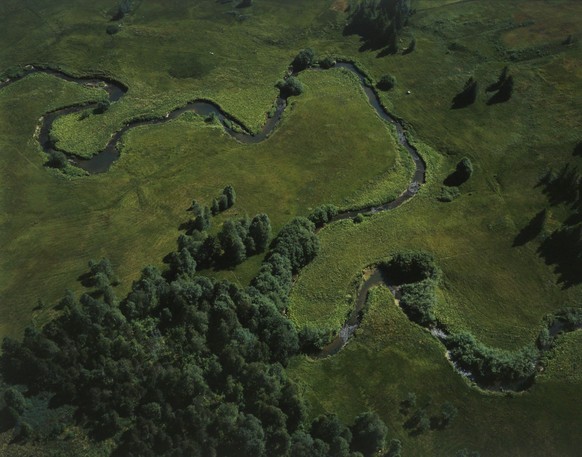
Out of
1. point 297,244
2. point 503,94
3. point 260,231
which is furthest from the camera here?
point 503,94

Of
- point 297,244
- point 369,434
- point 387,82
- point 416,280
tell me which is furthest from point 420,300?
point 387,82

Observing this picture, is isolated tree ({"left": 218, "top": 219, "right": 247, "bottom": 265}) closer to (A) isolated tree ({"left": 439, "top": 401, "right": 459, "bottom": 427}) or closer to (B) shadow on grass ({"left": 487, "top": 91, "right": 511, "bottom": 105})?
(A) isolated tree ({"left": 439, "top": 401, "right": 459, "bottom": 427})

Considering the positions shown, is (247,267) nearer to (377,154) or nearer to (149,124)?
(377,154)

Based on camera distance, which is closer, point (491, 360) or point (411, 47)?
point (491, 360)

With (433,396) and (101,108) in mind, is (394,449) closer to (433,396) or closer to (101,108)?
(433,396)

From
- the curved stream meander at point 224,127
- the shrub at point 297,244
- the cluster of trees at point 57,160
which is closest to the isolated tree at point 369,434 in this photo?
the curved stream meander at point 224,127

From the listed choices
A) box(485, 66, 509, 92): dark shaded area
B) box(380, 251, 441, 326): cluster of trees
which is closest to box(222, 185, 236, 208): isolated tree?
box(380, 251, 441, 326): cluster of trees

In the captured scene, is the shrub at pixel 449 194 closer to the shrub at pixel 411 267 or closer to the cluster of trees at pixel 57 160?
the shrub at pixel 411 267
